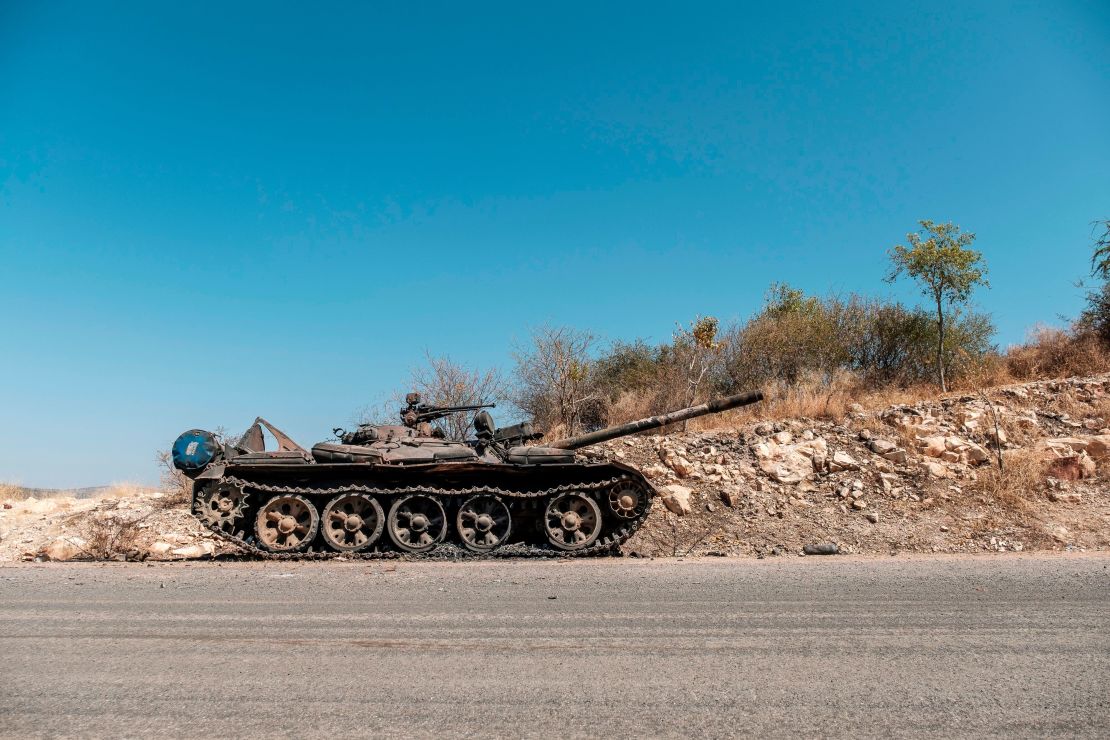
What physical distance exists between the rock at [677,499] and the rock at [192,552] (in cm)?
826

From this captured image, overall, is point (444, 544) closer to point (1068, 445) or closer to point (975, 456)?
point (975, 456)

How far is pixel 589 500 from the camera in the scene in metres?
11.9

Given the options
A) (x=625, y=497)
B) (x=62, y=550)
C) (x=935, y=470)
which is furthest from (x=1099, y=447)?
(x=62, y=550)

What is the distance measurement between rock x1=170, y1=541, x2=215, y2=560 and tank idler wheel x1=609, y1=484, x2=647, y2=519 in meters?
6.69

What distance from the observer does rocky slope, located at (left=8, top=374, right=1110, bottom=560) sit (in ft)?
42.6

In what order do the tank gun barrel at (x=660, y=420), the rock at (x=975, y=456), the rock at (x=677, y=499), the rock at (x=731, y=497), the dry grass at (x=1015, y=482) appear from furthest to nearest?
the rock at (x=975, y=456) → the rock at (x=731, y=497) → the rock at (x=677, y=499) → the dry grass at (x=1015, y=482) → the tank gun barrel at (x=660, y=420)

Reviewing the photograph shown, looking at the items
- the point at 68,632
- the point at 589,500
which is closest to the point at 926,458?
the point at 589,500

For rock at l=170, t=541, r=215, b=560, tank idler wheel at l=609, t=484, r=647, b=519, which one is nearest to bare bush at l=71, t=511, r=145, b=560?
rock at l=170, t=541, r=215, b=560

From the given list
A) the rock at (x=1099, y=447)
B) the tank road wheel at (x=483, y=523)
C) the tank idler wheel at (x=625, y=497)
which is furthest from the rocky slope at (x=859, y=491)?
the tank road wheel at (x=483, y=523)

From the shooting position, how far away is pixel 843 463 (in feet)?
50.8

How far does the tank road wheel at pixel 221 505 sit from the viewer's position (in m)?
11.2

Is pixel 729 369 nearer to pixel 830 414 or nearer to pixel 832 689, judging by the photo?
pixel 830 414

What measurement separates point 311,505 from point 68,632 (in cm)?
551

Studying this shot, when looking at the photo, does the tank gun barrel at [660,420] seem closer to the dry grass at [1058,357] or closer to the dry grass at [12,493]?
the dry grass at [1058,357]
